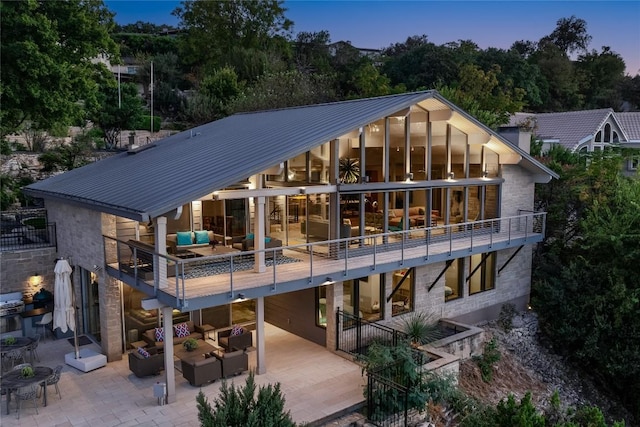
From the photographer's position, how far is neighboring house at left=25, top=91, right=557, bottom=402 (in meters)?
12.4

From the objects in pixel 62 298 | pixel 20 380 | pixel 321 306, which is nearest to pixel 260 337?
pixel 321 306

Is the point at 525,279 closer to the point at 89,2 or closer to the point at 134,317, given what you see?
the point at 134,317

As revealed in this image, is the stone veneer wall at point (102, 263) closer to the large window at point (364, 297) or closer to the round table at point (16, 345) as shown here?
the round table at point (16, 345)

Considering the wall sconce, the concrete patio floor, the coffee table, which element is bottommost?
the concrete patio floor

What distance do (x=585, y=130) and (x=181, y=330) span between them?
106ft

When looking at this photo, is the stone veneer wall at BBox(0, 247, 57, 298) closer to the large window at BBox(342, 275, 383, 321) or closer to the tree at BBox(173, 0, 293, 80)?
the large window at BBox(342, 275, 383, 321)

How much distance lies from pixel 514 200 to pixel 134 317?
14.5m

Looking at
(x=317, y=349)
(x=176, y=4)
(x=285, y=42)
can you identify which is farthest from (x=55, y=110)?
(x=176, y=4)

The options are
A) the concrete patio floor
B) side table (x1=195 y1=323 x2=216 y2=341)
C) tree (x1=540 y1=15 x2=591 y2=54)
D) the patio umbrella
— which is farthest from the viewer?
tree (x1=540 y1=15 x2=591 y2=54)

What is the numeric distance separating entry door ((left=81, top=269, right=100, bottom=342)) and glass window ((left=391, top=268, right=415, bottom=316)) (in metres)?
9.08

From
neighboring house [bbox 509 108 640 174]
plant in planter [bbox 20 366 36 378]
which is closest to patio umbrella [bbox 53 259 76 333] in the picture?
plant in planter [bbox 20 366 36 378]

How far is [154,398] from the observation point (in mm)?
11742

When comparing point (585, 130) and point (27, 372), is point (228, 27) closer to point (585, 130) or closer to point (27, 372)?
point (585, 130)

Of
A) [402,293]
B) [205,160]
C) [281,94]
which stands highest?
[281,94]
